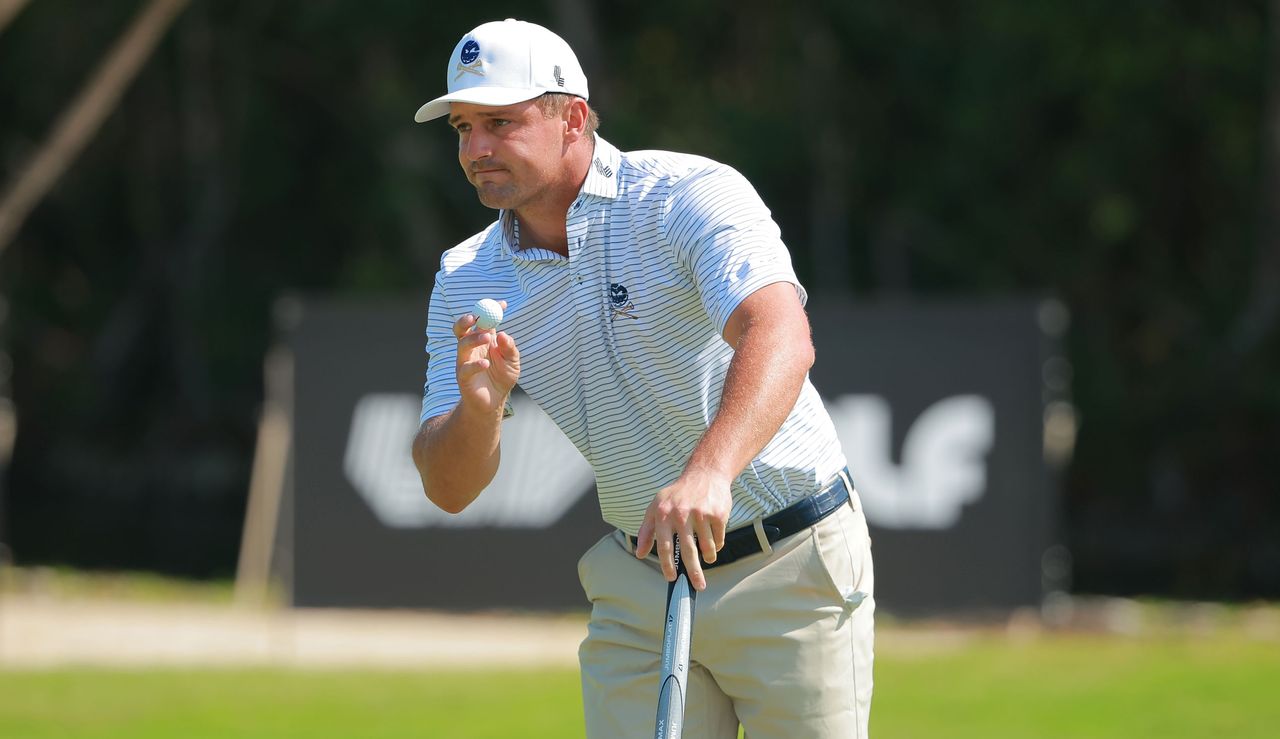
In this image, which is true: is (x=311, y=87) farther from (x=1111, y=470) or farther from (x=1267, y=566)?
(x=1267, y=566)

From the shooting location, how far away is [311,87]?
96.1ft

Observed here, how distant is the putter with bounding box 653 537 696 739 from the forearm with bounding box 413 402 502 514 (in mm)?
468

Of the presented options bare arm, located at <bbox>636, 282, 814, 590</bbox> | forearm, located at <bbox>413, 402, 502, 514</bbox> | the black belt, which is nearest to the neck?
forearm, located at <bbox>413, 402, 502, 514</bbox>

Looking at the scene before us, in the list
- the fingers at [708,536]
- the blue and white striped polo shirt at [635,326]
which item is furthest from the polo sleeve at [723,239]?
the fingers at [708,536]

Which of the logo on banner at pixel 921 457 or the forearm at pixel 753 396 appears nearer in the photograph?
the forearm at pixel 753 396

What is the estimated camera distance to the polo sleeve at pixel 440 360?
3.79 metres

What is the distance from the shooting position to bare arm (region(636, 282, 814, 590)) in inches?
120

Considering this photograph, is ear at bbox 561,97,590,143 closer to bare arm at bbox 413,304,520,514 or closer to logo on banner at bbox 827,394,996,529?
bare arm at bbox 413,304,520,514

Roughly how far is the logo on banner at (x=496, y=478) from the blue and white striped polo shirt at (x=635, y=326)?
689 cm

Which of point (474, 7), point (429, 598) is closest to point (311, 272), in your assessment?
point (474, 7)

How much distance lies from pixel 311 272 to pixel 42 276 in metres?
5.41

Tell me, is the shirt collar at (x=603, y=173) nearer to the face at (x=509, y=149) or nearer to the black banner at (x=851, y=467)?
the face at (x=509, y=149)

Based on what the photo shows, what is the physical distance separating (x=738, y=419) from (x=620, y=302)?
565 mm

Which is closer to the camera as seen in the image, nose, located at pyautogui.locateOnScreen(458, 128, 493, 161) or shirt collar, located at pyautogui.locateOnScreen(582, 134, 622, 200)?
nose, located at pyautogui.locateOnScreen(458, 128, 493, 161)
